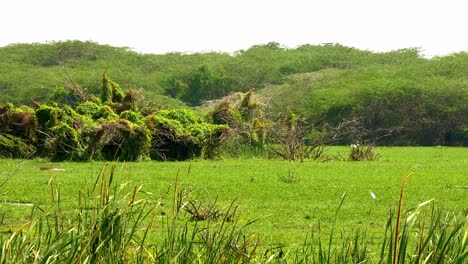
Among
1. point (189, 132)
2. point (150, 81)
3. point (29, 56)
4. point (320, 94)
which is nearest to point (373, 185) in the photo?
point (189, 132)

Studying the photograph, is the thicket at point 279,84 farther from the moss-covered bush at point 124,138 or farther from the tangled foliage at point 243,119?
the moss-covered bush at point 124,138

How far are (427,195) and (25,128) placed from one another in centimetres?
1417

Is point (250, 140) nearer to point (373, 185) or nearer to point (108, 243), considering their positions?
point (373, 185)

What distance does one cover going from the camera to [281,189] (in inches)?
685

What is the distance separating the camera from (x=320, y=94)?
155 ft

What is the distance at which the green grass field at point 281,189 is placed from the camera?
13.0 meters

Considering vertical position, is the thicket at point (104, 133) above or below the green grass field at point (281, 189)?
above

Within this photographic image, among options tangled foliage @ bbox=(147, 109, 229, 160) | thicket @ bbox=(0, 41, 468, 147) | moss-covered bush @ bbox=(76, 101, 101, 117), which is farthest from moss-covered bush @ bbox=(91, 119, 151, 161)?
thicket @ bbox=(0, 41, 468, 147)

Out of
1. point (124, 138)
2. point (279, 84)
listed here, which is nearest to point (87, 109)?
point (124, 138)

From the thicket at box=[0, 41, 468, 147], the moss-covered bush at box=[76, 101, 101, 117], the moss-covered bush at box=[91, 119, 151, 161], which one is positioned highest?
the thicket at box=[0, 41, 468, 147]

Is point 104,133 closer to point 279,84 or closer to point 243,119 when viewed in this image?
point 243,119

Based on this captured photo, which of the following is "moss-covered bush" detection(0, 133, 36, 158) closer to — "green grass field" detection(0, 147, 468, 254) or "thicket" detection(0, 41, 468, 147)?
"green grass field" detection(0, 147, 468, 254)

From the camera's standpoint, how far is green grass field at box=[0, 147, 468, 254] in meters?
13.0

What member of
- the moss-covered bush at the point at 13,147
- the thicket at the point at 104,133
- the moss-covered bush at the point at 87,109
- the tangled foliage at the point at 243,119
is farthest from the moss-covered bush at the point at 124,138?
the tangled foliage at the point at 243,119
